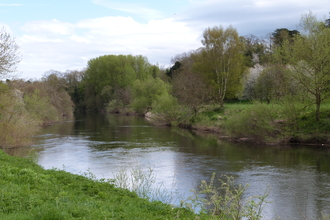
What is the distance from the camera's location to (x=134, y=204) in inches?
380

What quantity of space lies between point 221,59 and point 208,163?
27788mm

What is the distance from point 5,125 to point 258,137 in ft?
67.0

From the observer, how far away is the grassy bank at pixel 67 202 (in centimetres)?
724

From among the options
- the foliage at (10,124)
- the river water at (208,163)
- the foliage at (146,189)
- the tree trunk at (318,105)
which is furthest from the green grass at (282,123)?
the foliage at (10,124)

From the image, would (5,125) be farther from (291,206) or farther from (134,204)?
(291,206)

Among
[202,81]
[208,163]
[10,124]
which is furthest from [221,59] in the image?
[10,124]

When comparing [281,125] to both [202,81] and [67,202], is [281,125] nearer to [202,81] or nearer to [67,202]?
[202,81]

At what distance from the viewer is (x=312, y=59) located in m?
30.2

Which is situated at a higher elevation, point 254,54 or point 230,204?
point 254,54

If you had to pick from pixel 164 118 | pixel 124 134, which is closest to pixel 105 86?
A: pixel 164 118

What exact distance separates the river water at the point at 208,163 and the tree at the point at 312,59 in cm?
581

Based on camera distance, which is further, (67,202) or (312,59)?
(312,59)

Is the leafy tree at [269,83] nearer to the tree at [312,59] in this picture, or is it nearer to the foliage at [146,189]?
the tree at [312,59]

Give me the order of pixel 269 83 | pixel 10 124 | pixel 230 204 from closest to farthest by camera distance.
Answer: pixel 230 204, pixel 10 124, pixel 269 83
